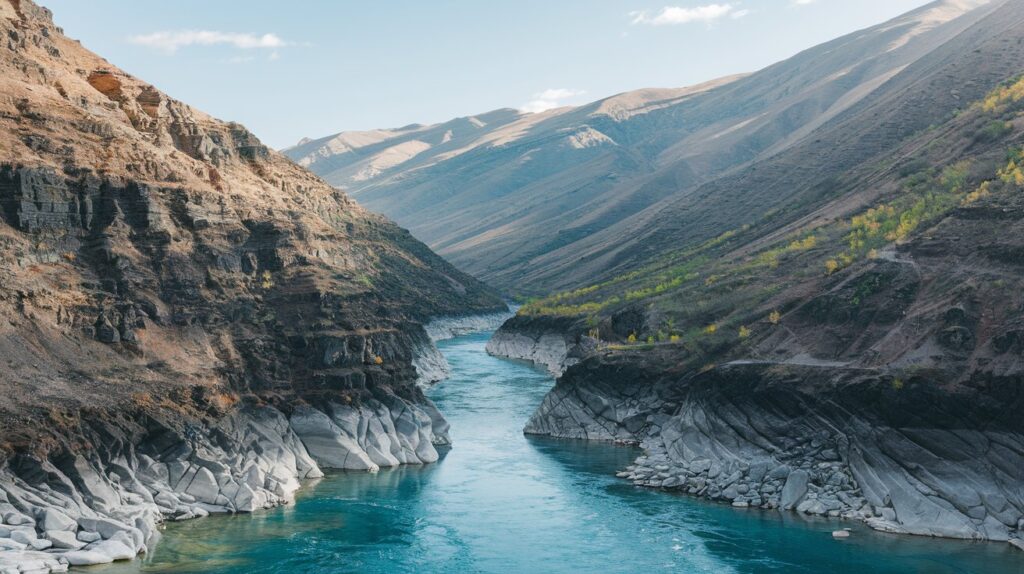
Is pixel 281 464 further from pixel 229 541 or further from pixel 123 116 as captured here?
pixel 123 116

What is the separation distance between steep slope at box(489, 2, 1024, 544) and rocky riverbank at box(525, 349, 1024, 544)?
9 cm

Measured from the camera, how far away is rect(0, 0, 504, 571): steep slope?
155 ft

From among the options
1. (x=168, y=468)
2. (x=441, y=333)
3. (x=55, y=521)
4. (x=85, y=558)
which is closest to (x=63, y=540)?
(x=85, y=558)

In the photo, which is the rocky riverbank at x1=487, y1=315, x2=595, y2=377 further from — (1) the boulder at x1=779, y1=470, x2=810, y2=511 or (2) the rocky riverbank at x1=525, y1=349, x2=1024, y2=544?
(1) the boulder at x1=779, y1=470, x2=810, y2=511

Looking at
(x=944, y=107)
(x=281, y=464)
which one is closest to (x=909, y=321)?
(x=281, y=464)

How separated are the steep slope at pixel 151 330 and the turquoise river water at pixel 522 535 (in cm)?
265

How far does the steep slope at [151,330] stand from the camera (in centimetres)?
4716

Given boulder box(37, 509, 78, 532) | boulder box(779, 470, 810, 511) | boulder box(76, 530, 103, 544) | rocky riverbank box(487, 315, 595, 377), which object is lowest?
boulder box(779, 470, 810, 511)

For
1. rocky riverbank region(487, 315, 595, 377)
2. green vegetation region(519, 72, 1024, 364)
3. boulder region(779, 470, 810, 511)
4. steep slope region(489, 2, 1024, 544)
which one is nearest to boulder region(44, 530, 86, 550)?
steep slope region(489, 2, 1024, 544)

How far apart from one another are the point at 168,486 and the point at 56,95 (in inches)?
1185

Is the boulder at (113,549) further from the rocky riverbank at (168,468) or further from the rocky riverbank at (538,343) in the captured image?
the rocky riverbank at (538,343)

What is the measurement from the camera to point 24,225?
189 ft

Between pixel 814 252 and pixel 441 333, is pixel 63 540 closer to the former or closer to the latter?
pixel 814 252

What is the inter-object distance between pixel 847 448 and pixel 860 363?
694 cm
